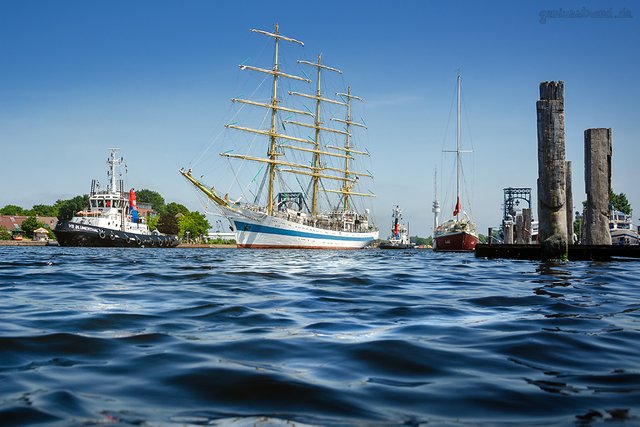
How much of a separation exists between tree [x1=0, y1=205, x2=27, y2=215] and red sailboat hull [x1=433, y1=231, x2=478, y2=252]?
4483 inches

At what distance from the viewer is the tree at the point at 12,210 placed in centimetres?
13650

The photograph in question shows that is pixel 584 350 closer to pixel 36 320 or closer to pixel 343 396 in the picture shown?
pixel 343 396

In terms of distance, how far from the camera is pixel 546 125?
15.9 m

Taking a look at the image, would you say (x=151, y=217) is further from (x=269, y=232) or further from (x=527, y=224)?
(x=527, y=224)

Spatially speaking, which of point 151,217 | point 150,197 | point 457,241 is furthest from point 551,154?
point 150,197

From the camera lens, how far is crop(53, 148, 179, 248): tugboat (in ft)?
217

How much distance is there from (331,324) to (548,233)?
1242cm

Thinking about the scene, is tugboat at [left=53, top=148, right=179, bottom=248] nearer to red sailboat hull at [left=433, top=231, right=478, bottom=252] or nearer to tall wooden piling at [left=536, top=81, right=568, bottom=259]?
red sailboat hull at [left=433, top=231, right=478, bottom=252]

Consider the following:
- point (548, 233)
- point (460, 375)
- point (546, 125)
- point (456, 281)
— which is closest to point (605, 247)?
point (548, 233)

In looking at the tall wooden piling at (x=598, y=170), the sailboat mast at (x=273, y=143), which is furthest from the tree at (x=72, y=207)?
the tall wooden piling at (x=598, y=170)

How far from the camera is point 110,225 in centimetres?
7025

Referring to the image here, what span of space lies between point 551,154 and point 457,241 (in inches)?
1702

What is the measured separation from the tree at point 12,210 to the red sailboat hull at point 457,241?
113873 mm

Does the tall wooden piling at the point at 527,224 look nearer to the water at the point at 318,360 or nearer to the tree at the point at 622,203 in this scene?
the water at the point at 318,360
